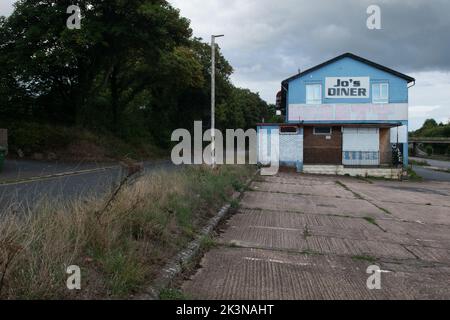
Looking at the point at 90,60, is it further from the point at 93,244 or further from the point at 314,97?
the point at 93,244

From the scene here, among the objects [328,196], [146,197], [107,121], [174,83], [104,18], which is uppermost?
[104,18]

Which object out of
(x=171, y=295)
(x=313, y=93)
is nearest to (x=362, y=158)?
(x=313, y=93)

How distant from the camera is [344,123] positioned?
31.0 metres

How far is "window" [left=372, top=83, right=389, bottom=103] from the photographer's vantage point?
33.3 meters

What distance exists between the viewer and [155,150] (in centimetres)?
3844

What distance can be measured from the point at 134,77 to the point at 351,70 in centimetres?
1731

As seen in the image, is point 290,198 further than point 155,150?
No

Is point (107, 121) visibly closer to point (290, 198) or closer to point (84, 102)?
point (84, 102)

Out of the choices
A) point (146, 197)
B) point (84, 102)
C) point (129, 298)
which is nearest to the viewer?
point (129, 298)

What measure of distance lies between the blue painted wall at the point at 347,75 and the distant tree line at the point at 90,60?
28.8ft

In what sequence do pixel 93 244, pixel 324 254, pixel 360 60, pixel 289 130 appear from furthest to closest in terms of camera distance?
pixel 360 60 < pixel 289 130 < pixel 324 254 < pixel 93 244

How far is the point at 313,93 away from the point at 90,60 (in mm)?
16317

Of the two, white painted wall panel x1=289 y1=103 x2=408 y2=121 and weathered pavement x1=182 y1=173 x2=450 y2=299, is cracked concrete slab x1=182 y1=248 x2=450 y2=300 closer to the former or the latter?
weathered pavement x1=182 y1=173 x2=450 y2=299

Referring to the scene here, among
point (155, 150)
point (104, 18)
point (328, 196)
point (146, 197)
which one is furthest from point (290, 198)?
point (155, 150)
